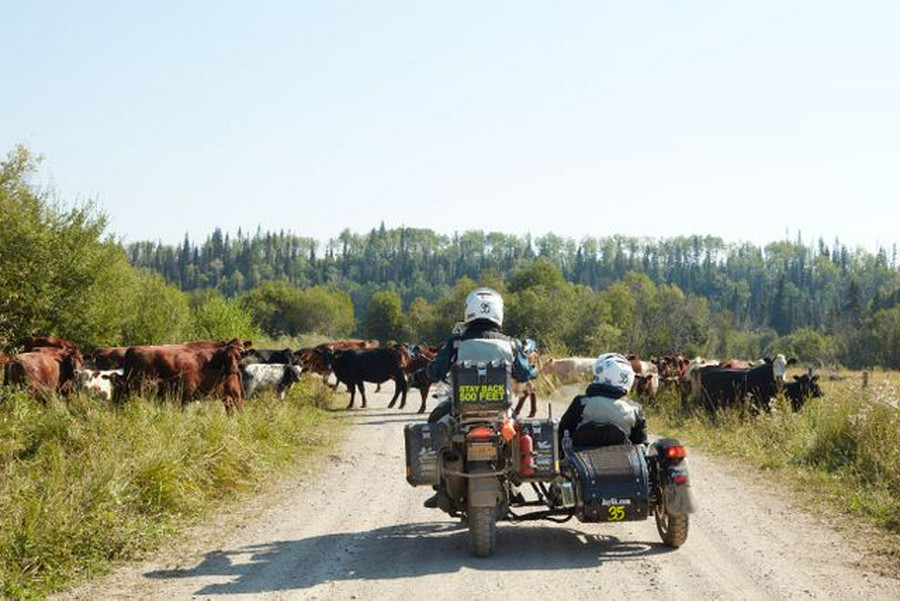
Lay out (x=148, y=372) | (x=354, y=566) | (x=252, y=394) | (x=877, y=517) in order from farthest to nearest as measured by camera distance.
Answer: (x=252, y=394), (x=148, y=372), (x=877, y=517), (x=354, y=566)

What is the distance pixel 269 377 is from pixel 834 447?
1334 cm

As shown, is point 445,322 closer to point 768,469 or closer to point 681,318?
point 681,318

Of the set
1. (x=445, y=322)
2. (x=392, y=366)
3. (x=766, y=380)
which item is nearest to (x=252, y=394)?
(x=392, y=366)

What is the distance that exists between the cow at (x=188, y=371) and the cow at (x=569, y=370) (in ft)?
45.1

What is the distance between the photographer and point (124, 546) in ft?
29.2

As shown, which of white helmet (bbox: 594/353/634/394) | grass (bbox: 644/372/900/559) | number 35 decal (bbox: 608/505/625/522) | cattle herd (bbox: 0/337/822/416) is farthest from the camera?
cattle herd (bbox: 0/337/822/416)

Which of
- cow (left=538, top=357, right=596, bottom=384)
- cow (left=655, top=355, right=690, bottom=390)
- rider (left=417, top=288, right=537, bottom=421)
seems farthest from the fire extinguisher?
cow (left=538, top=357, right=596, bottom=384)

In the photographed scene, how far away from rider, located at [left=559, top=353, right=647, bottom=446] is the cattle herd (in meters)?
5.50

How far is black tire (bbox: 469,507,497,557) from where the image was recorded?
8.48m

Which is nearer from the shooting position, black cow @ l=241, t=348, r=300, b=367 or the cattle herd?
the cattle herd

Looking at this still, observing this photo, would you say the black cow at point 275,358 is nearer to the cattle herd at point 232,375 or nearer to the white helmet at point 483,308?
the cattle herd at point 232,375

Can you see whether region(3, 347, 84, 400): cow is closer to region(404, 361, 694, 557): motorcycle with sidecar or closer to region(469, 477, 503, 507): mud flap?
region(404, 361, 694, 557): motorcycle with sidecar

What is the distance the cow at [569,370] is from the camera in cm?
3096

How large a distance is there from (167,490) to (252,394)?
11.4 m
